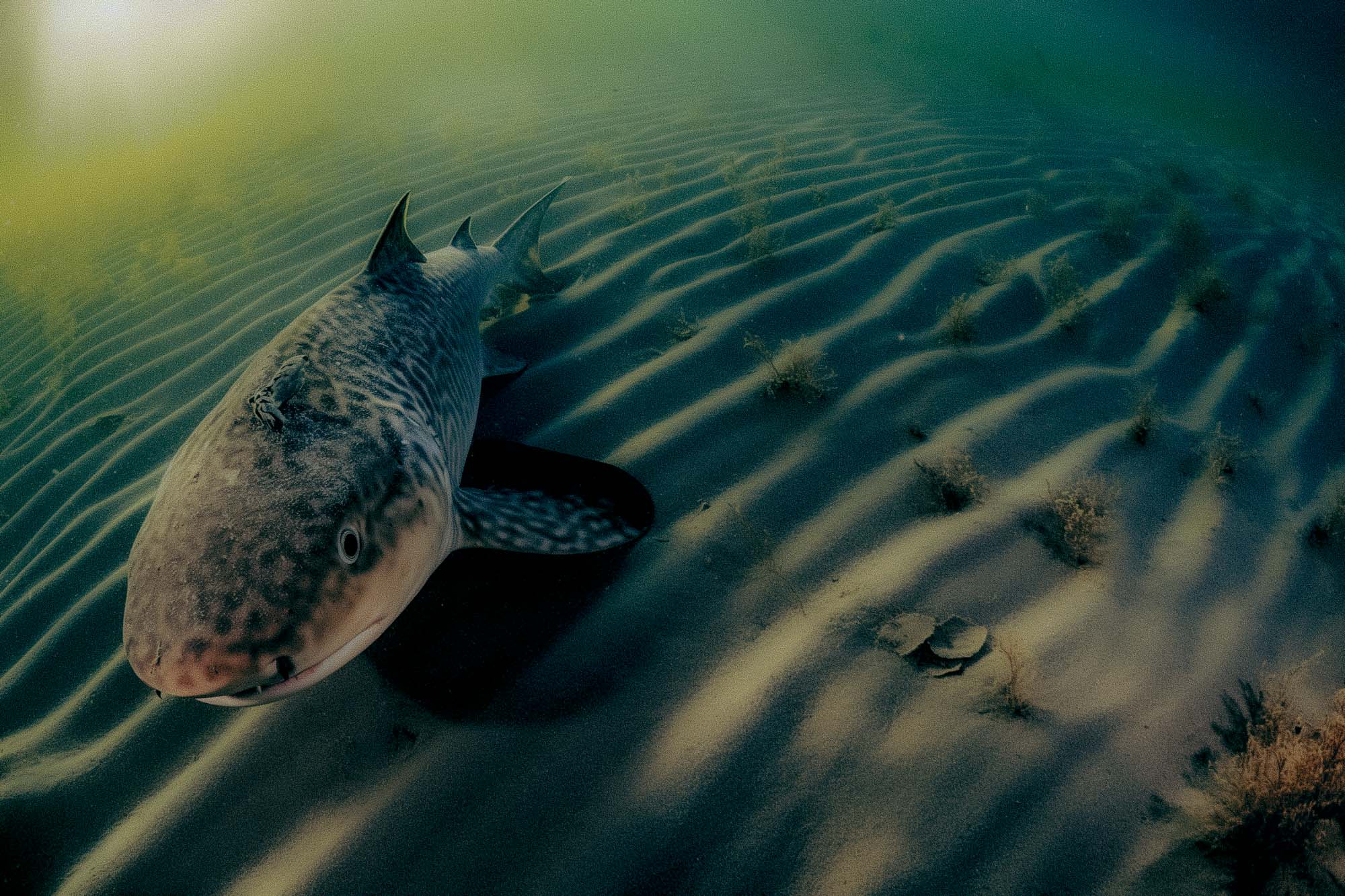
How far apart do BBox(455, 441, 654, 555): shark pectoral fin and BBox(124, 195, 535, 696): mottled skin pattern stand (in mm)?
139

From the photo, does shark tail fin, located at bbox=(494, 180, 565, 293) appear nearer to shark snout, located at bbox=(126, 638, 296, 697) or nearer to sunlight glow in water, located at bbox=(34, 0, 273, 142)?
shark snout, located at bbox=(126, 638, 296, 697)

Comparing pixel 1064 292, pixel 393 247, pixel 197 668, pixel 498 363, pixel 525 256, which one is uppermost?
pixel 393 247

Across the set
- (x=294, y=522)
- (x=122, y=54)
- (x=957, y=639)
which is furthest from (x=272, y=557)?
(x=122, y=54)

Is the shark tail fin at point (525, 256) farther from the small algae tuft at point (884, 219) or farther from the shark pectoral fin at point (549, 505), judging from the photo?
the small algae tuft at point (884, 219)

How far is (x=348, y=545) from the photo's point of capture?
5.01 feet

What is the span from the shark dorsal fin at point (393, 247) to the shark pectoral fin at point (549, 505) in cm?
126

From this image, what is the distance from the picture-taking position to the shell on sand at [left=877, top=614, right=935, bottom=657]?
2035 mm

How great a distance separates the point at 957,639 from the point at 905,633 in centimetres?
18

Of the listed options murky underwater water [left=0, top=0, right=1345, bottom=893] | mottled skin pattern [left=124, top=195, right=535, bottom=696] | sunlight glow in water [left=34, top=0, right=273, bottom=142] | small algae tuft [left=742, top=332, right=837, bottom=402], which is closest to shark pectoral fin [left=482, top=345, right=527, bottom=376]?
murky underwater water [left=0, top=0, right=1345, bottom=893]

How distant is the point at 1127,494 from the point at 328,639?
10.6 feet

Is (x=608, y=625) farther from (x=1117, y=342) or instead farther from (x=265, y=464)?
(x=1117, y=342)

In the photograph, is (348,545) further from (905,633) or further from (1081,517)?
(1081,517)

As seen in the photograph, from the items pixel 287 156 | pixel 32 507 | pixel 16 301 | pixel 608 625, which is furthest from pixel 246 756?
pixel 287 156

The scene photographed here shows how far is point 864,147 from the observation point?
24.1ft
